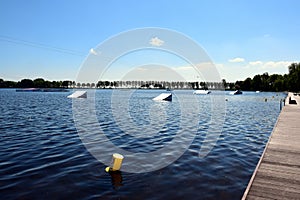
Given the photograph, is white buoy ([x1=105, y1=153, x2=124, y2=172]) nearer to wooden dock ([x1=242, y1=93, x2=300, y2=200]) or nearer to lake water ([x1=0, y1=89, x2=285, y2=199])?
lake water ([x1=0, y1=89, x2=285, y2=199])

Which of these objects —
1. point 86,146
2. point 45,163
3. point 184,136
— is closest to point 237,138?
point 184,136

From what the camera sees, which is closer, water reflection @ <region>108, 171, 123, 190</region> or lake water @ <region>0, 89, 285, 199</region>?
lake water @ <region>0, 89, 285, 199</region>

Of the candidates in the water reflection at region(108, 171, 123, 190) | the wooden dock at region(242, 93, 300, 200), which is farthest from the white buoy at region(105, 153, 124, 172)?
the wooden dock at region(242, 93, 300, 200)

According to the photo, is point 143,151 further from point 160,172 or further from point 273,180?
point 273,180

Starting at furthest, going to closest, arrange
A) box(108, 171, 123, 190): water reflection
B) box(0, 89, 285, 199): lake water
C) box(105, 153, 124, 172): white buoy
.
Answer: box(105, 153, 124, 172): white buoy, box(108, 171, 123, 190): water reflection, box(0, 89, 285, 199): lake water

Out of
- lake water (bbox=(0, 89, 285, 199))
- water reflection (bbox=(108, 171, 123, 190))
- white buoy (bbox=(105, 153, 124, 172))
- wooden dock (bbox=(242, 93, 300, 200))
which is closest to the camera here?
wooden dock (bbox=(242, 93, 300, 200))

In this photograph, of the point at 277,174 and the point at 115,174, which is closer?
the point at 277,174

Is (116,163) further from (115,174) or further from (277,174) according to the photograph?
(277,174)

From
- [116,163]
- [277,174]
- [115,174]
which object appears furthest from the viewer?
[116,163]

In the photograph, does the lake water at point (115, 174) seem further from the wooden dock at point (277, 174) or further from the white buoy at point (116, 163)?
the wooden dock at point (277, 174)

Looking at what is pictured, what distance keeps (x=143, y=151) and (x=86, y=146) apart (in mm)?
3631

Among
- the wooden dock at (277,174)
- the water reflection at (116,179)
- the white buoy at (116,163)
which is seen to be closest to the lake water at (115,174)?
the water reflection at (116,179)

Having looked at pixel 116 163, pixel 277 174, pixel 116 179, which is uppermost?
pixel 277 174

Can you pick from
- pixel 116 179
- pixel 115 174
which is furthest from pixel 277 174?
pixel 115 174
